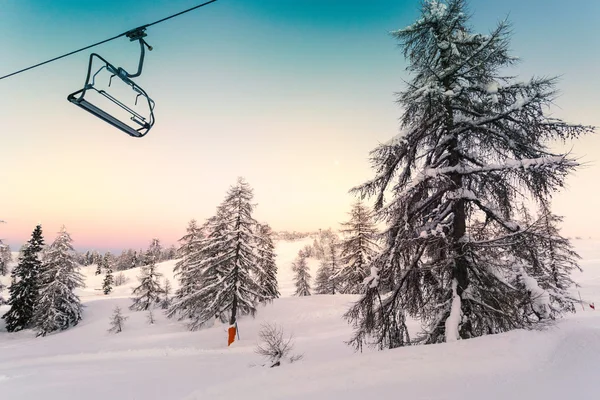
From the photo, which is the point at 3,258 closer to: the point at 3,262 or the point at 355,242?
the point at 3,262

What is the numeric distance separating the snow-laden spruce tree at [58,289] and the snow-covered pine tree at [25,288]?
1.33 metres

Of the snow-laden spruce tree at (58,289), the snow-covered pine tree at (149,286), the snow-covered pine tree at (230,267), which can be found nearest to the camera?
the snow-covered pine tree at (230,267)

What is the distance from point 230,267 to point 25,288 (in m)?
27.5

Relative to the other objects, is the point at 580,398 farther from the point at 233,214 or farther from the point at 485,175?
the point at 233,214

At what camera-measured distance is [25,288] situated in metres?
31.7

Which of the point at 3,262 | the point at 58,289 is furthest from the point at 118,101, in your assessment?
the point at 3,262

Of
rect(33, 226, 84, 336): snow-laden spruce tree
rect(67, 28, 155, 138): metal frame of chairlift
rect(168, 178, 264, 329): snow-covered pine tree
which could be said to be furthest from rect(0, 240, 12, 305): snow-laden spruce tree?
rect(67, 28, 155, 138): metal frame of chairlift

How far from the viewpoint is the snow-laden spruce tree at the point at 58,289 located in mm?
28891

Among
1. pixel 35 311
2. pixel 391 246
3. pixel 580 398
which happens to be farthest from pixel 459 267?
pixel 35 311

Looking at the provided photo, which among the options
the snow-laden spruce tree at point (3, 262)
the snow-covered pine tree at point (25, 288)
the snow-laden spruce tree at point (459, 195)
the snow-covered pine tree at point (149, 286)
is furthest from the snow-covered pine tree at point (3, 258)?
the snow-laden spruce tree at point (459, 195)

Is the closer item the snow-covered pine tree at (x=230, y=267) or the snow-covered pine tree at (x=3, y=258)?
the snow-covered pine tree at (x=3, y=258)

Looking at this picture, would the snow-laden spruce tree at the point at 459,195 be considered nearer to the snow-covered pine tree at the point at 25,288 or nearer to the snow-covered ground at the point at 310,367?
the snow-covered ground at the point at 310,367

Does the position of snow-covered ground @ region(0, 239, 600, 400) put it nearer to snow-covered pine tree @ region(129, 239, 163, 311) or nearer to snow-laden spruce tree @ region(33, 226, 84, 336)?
snow-laden spruce tree @ region(33, 226, 84, 336)

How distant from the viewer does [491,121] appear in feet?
21.9
